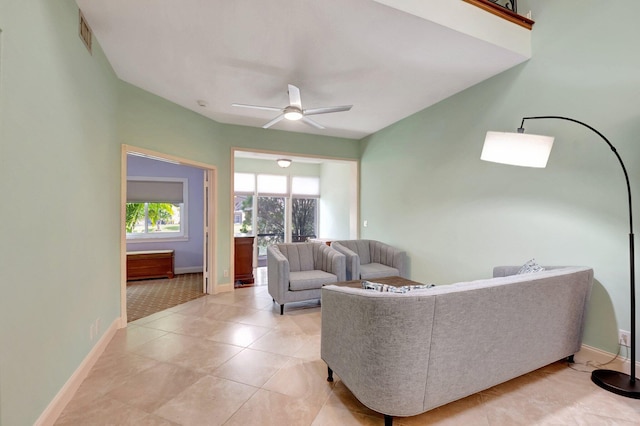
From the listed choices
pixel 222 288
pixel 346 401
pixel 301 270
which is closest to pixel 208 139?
pixel 222 288

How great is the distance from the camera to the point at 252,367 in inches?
94.0

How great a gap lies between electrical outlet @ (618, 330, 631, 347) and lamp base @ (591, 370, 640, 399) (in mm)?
240

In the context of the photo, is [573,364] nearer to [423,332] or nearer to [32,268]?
[423,332]

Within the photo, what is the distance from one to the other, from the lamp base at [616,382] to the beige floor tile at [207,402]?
2.64 meters

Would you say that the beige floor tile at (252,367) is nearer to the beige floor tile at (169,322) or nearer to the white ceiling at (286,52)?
the beige floor tile at (169,322)

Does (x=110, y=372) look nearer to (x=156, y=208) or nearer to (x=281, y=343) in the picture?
(x=281, y=343)

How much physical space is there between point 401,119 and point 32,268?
4860 millimetres

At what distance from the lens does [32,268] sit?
158cm

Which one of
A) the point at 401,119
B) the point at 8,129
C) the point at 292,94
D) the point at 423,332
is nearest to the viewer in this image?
the point at 8,129

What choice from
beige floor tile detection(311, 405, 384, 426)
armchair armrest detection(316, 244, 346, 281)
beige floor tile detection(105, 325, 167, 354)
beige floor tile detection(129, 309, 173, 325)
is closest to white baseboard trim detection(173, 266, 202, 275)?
beige floor tile detection(129, 309, 173, 325)

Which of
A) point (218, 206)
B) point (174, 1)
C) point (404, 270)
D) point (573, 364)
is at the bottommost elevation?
point (573, 364)

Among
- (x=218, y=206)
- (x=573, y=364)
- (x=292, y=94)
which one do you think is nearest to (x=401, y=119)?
(x=292, y=94)

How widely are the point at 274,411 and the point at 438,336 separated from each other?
A: 121cm

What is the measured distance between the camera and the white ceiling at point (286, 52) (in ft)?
7.12
